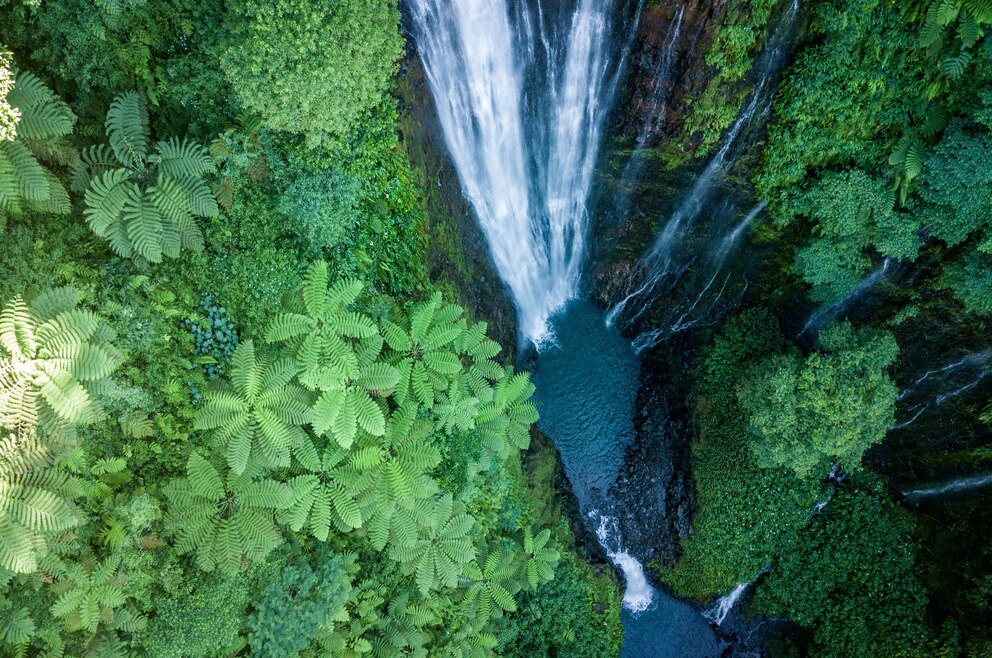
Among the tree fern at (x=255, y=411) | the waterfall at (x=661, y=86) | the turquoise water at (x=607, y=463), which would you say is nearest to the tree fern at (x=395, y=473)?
the tree fern at (x=255, y=411)

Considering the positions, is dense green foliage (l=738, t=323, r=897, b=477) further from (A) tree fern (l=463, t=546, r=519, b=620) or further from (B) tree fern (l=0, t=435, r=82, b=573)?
(B) tree fern (l=0, t=435, r=82, b=573)

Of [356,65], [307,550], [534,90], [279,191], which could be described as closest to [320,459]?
[307,550]

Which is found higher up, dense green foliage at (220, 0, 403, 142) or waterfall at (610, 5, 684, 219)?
dense green foliage at (220, 0, 403, 142)

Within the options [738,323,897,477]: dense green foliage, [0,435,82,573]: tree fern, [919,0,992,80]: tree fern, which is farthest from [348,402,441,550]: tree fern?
[919,0,992,80]: tree fern

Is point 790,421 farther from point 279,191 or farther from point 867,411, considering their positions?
point 279,191

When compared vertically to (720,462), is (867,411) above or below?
above

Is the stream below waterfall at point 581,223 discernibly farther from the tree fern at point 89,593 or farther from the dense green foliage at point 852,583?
the tree fern at point 89,593
